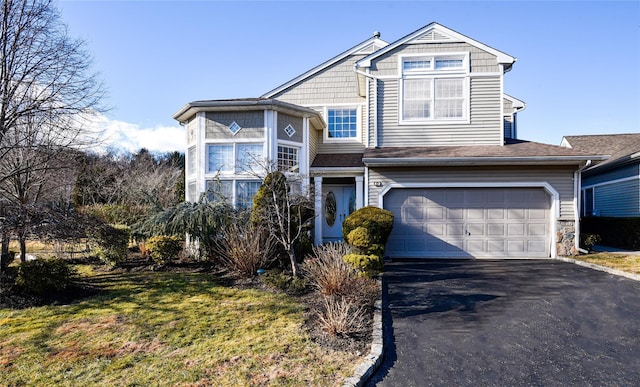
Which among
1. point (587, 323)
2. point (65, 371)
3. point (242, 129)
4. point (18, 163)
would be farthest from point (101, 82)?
point (587, 323)

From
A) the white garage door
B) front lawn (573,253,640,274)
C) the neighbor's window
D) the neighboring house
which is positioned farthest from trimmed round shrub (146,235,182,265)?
the neighboring house

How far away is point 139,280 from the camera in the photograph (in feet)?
26.6

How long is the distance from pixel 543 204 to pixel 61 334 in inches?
470

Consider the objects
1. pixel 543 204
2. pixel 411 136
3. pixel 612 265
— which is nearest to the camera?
pixel 612 265

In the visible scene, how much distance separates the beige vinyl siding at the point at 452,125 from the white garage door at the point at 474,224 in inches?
71.9

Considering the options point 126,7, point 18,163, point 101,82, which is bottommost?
point 18,163

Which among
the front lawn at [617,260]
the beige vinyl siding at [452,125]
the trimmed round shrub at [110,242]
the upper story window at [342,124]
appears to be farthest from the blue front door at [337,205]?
the front lawn at [617,260]

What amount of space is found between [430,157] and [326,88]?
230 inches

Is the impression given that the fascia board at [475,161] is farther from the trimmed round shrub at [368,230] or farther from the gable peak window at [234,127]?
the gable peak window at [234,127]

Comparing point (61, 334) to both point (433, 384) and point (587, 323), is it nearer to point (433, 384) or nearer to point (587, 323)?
point (433, 384)

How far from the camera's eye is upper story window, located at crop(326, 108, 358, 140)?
13.6m

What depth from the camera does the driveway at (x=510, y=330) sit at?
13.0 ft

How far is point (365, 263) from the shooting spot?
7398 mm

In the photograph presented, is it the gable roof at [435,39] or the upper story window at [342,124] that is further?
the upper story window at [342,124]
